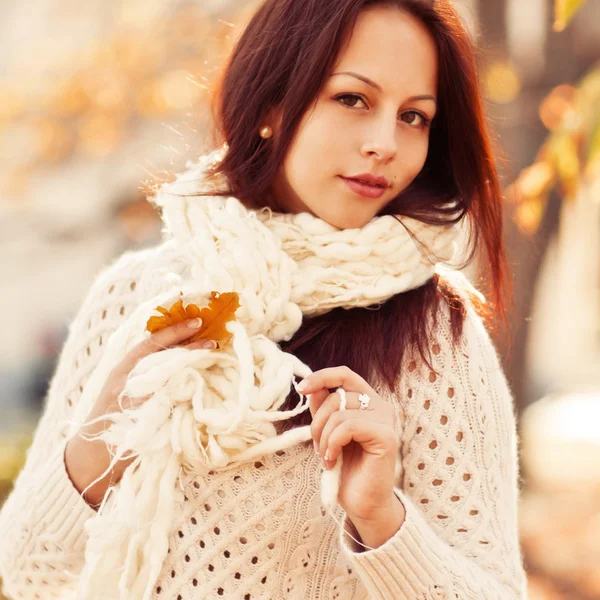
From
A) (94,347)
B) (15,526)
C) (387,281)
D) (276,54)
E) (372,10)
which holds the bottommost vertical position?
(15,526)

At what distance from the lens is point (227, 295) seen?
1.55 metres

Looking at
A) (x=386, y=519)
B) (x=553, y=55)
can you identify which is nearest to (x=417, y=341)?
(x=386, y=519)

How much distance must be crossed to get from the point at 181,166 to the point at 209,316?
Answer: 2.41ft

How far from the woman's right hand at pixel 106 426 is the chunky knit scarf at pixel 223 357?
0.03 meters

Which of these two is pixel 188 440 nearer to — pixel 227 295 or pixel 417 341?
pixel 227 295

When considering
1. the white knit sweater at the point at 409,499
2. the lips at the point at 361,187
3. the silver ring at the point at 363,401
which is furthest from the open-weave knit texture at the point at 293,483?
the silver ring at the point at 363,401

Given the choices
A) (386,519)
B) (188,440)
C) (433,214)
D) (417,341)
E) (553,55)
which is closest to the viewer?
(386,519)

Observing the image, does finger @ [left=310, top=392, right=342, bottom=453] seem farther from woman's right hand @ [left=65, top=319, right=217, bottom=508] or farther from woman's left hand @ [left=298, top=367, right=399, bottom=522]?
woman's right hand @ [left=65, top=319, right=217, bottom=508]

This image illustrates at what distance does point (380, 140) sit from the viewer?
5.29 ft

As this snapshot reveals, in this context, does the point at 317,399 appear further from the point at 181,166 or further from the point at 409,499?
the point at 181,166

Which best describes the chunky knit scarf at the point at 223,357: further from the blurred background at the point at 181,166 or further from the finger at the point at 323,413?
the blurred background at the point at 181,166

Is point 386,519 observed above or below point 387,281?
below

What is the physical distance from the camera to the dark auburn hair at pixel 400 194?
164 cm

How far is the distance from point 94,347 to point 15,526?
1.30ft
